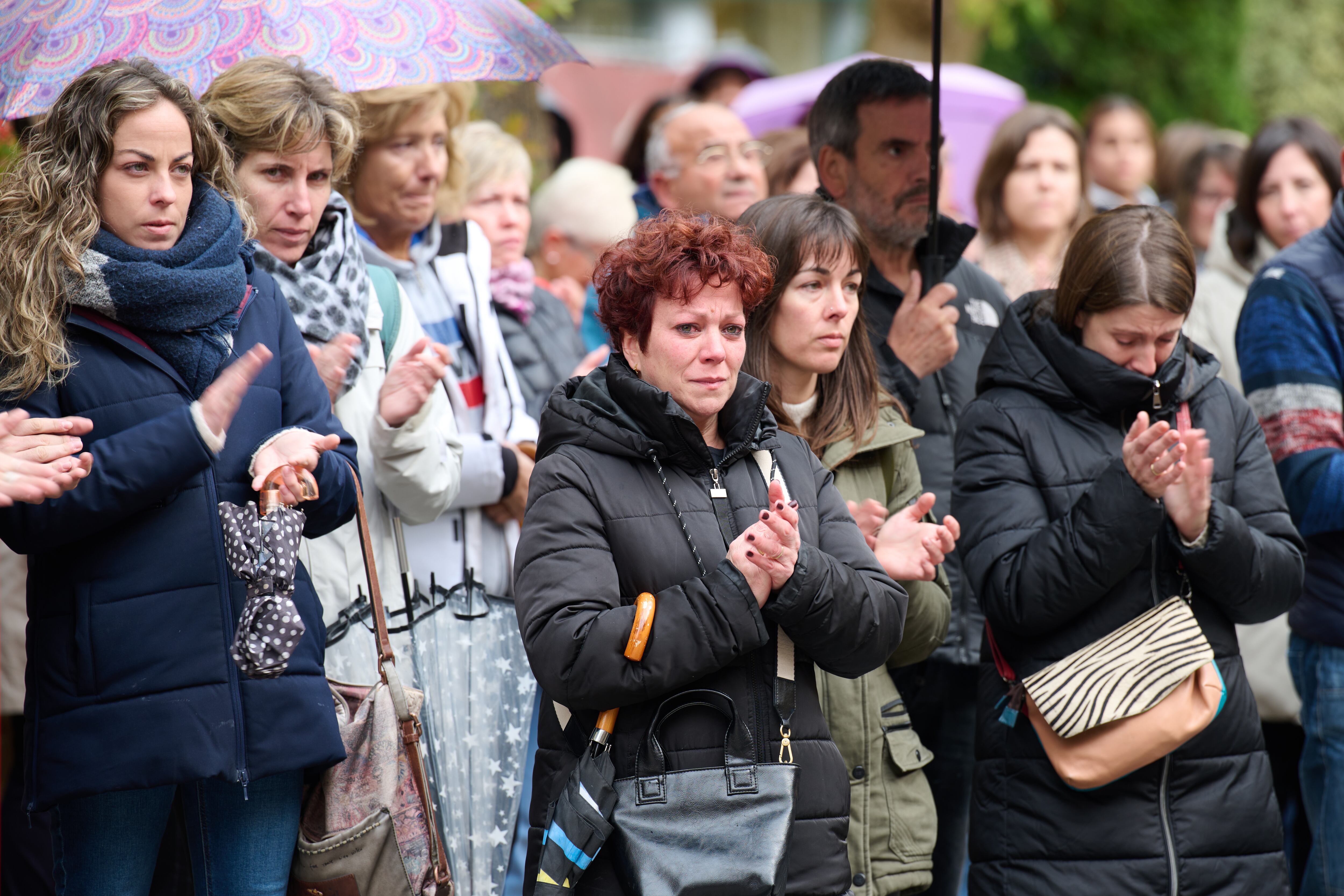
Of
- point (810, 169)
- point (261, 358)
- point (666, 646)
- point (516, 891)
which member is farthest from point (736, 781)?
point (810, 169)

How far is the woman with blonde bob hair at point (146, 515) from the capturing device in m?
2.96

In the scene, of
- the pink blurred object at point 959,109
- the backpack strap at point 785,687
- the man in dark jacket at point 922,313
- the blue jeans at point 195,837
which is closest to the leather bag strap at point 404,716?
the blue jeans at point 195,837

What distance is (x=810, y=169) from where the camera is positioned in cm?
573

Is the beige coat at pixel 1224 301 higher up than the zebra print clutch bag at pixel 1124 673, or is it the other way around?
the beige coat at pixel 1224 301

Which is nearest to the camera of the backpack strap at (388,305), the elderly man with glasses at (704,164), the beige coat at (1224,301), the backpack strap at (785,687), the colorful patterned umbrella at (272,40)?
the backpack strap at (785,687)

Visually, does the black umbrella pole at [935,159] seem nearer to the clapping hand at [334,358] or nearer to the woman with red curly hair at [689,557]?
the woman with red curly hair at [689,557]

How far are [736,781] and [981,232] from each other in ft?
13.5

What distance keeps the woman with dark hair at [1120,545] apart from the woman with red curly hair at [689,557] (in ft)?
2.04

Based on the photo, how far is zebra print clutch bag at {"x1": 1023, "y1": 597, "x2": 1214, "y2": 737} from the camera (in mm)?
3375

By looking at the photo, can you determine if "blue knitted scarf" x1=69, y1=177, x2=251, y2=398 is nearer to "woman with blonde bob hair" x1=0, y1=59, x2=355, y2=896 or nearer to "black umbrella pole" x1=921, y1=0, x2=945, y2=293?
"woman with blonde bob hair" x1=0, y1=59, x2=355, y2=896

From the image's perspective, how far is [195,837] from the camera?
3.18 m

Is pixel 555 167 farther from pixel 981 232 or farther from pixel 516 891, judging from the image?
pixel 516 891

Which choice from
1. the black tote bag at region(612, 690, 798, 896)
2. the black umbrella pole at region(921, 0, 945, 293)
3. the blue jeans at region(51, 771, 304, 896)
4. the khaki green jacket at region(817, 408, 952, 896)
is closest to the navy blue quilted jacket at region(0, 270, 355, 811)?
the blue jeans at region(51, 771, 304, 896)

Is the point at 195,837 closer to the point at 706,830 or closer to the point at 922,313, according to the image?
the point at 706,830
